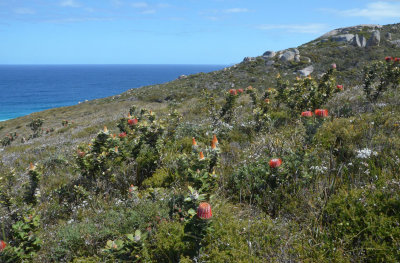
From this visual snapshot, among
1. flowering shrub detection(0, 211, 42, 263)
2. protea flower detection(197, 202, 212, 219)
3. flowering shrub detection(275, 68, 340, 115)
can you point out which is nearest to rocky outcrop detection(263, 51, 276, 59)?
flowering shrub detection(275, 68, 340, 115)

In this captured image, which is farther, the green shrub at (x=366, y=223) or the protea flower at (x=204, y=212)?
the green shrub at (x=366, y=223)

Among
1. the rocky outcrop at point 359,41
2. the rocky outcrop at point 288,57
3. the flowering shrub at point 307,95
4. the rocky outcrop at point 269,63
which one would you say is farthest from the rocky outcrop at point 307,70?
the flowering shrub at point 307,95

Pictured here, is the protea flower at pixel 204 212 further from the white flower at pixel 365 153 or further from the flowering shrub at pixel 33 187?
the flowering shrub at pixel 33 187

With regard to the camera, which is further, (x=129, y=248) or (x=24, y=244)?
(x=24, y=244)

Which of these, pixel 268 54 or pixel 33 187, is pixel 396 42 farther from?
pixel 33 187

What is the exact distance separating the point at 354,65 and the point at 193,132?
30664 millimetres

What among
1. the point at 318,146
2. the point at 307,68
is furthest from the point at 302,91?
the point at 307,68

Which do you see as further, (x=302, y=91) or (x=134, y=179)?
(x=302, y=91)

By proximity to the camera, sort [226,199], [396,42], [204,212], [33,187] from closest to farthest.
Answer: [204,212], [226,199], [33,187], [396,42]

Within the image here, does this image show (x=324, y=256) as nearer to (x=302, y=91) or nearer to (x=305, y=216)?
(x=305, y=216)

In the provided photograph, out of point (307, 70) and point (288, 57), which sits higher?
point (288, 57)

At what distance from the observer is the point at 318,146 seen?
184 inches

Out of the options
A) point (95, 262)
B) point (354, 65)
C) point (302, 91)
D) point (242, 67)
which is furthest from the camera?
point (242, 67)

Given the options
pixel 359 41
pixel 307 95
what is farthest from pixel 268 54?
pixel 307 95
